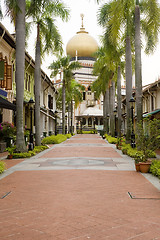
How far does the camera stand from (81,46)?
71125 millimetres

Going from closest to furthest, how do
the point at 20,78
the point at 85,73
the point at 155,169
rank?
the point at 155,169 → the point at 20,78 → the point at 85,73

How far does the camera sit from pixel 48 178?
9336mm

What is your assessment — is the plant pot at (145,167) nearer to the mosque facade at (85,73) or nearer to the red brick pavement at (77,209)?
the red brick pavement at (77,209)

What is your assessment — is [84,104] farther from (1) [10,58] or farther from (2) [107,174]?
(2) [107,174]

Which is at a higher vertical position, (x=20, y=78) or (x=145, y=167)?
(x=20, y=78)

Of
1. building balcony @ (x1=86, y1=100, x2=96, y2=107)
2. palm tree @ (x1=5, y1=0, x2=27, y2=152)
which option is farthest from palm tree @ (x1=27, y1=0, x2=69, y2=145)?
building balcony @ (x1=86, y1=100, x2=96, y2=107)

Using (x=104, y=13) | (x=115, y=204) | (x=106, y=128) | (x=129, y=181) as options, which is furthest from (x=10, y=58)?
(x=106, y=128)

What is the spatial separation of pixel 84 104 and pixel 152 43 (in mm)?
55688

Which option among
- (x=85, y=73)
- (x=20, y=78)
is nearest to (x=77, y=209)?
(x=20, y=78)

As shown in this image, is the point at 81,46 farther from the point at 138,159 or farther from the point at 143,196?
the point at 143,196

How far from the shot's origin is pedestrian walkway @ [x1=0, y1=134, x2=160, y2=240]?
15.0 ft

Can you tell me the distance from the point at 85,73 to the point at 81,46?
253 inches

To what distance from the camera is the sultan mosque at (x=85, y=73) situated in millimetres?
71125

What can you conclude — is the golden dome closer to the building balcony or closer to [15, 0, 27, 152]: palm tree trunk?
the building balcony
